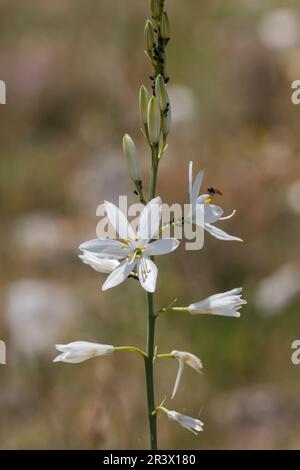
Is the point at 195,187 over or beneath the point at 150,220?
over

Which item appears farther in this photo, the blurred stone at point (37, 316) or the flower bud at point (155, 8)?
the blurred stone at point (37, 316)

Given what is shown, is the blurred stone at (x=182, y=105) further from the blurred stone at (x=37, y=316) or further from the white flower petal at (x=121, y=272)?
the white flower petal at (x=121, y=272)

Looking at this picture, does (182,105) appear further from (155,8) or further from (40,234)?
(155,8)

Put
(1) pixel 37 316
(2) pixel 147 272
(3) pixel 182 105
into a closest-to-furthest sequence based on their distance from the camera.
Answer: (2) pixel 147 272
(1) pixel 37 316
(3) pixel 182 105

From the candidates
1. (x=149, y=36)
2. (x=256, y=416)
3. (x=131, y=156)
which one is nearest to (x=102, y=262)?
(x=131, y=156)

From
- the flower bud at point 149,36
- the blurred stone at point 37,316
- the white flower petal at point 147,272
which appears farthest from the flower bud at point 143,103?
the blurred stone at point 37,316
